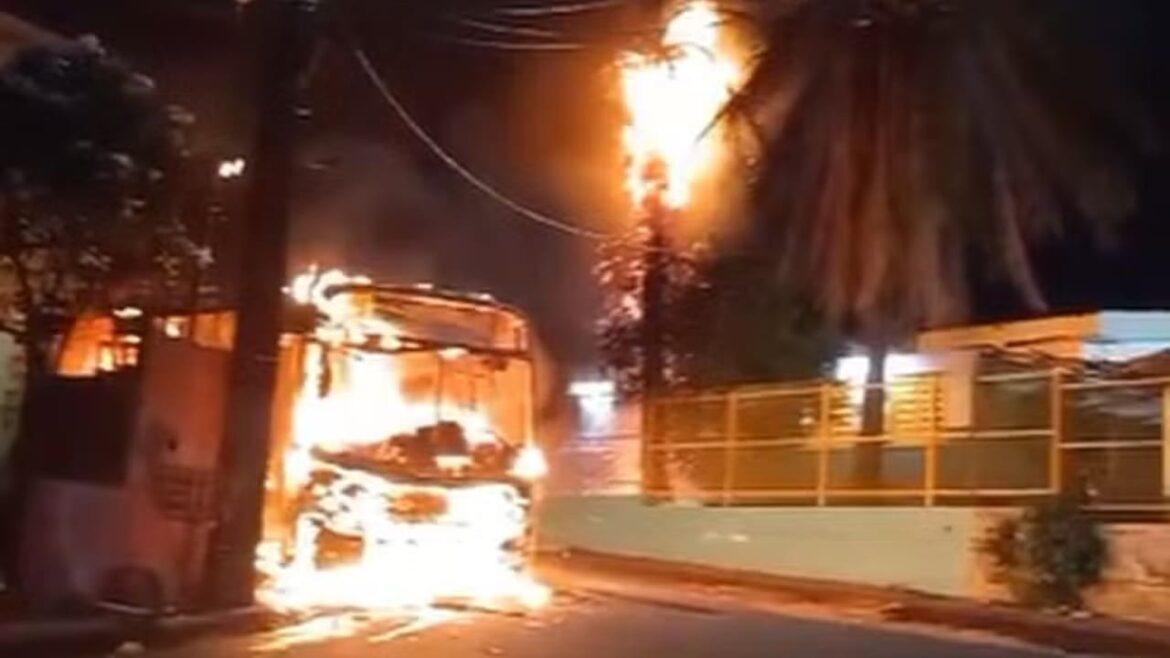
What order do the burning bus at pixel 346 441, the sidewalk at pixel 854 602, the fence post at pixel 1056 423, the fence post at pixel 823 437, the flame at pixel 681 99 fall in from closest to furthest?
the burning bus at pixel 346 441, the sidewalk at pixel 854 602, the fence post at pixel 1056 423, the fence post at pixel 823 437, the flame at pixel 681 99

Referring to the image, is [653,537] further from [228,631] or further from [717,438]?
[228,631]

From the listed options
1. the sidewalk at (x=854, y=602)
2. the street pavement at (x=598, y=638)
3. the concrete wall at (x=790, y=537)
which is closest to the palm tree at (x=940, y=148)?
the concrete wall at (x=790, y=537)

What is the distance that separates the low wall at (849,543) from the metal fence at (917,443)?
37 centimetres

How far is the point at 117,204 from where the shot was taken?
19719 millimetres

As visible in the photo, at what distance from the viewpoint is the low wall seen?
23.3m

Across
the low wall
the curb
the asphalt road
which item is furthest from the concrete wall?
the curb

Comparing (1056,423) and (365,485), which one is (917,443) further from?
(365,485)

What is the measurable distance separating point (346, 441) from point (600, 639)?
5083 mm

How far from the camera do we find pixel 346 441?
2158 centimetres

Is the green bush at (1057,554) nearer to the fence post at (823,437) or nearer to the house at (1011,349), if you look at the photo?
the house at (1011,349)

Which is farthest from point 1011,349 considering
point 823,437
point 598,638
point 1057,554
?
point 598,638

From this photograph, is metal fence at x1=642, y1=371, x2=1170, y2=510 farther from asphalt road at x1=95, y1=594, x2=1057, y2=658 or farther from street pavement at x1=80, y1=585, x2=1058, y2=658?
asphalt road at x1=95, y1=594, x2=1057, y2=658

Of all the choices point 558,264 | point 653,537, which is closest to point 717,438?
point 653,537

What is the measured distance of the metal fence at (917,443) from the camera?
24344mm
